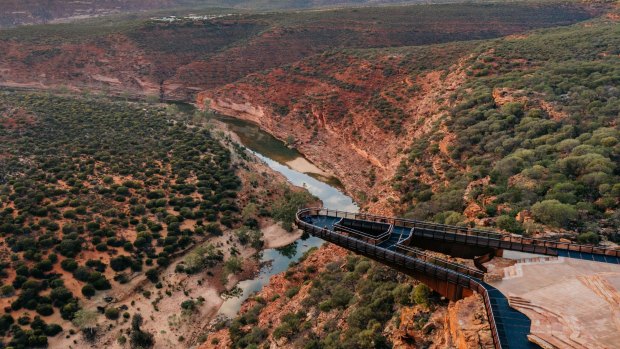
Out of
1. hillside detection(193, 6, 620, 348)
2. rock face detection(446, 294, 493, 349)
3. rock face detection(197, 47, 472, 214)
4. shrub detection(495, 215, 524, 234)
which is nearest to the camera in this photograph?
rock face detection(446, 294, 493, 349)

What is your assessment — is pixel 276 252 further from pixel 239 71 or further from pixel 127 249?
pixel 239 71

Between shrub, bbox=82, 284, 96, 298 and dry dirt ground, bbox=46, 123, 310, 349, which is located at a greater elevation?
shrub, bbox=82, 284, 96, 298

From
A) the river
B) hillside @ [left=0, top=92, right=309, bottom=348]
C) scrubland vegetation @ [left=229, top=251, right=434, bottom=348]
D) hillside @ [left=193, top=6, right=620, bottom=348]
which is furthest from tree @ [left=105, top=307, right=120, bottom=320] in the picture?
scrubland vegetation @ [left=229, top=251, right=434, bottom=348]

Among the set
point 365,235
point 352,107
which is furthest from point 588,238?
point 352,107

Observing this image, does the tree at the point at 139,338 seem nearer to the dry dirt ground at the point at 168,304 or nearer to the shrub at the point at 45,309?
the dry dirt ground at the point at 168,304

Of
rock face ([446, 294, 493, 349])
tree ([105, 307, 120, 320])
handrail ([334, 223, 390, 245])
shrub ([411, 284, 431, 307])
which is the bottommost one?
tree ([105, 307, 120, 320])

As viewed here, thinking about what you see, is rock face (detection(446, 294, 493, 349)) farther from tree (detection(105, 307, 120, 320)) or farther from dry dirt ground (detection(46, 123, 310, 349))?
tree (detection(105, 307, 120, 320))
